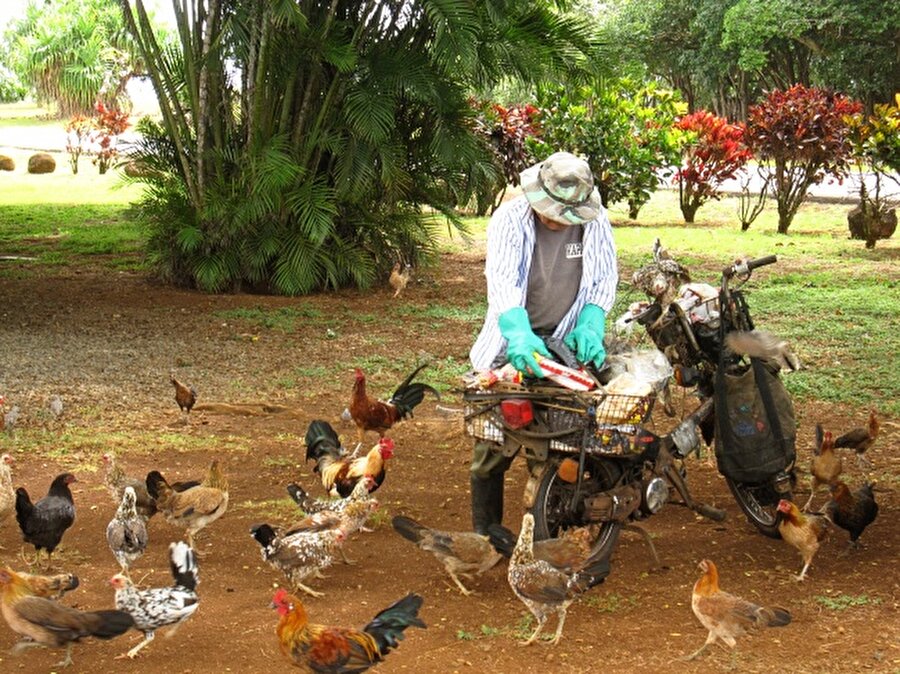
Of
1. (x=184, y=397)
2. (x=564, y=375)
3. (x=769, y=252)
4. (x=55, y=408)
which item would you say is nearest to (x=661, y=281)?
(x=564, y=375)

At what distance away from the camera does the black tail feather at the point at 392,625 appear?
16.1 ft

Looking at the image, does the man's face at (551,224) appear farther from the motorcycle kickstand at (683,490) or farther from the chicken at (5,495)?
the chicken at (5,495)

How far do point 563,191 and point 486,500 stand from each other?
1691 mm

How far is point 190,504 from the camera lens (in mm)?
6633

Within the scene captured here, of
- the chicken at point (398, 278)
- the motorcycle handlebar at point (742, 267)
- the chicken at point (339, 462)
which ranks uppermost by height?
the motorcycle handlebar at point (742, 267)

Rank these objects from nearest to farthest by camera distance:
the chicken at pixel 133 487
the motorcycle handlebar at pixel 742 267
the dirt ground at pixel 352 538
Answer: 1. the dirt ground at pixel 352 538
2. the motorcycle handlebar at pixel 742 267
3. the chicken at pixel 133 487

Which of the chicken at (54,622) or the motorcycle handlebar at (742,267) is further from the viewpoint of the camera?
the motorcycle handlebar at (742,267)

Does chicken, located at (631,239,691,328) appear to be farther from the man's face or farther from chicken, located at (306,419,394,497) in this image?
chicken, located at (306,419,394,497)

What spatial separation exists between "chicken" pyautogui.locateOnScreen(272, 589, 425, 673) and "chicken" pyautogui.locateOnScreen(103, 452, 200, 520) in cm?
199

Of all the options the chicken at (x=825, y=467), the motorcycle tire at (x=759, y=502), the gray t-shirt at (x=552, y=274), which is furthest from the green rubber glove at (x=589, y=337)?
the chicken at (x=825, y=467)

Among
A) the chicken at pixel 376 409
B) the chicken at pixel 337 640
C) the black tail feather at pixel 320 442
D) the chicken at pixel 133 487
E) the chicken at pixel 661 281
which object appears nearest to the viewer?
the chicken at pixel 337 640

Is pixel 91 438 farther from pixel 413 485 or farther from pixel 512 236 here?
pixel 512 236

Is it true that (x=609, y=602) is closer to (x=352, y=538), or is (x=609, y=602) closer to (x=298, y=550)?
(x=298, y=550)

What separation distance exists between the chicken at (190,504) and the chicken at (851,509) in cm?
327
